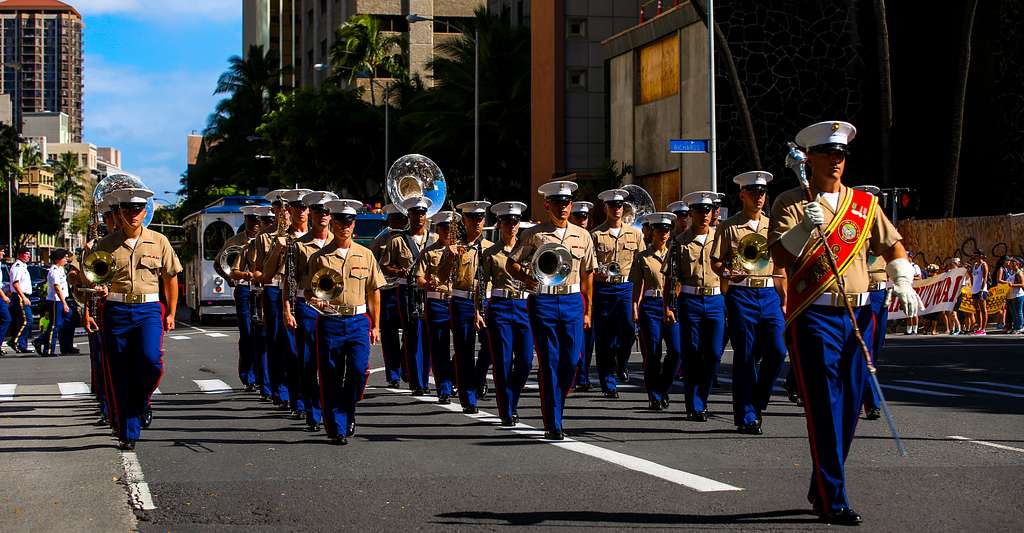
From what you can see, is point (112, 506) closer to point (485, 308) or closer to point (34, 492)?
point (34, 492)

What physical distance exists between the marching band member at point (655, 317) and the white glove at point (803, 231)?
18.5 ft

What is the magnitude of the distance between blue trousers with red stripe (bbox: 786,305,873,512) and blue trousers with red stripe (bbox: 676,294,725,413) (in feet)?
15.5

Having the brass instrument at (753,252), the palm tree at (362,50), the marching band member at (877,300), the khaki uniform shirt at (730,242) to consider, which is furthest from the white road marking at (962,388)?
the palm tree at (362,50)

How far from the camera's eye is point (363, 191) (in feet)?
218

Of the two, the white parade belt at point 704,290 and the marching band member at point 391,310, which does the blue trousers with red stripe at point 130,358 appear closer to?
the white parade belt at point 704,290

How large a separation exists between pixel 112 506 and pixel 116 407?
2.90 metres

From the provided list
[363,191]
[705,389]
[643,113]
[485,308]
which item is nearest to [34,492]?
[485,308]

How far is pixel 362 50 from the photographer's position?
72625mm

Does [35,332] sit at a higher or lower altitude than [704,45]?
lower

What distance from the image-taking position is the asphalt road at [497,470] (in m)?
7.88

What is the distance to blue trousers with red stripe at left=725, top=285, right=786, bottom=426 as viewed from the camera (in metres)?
11.7

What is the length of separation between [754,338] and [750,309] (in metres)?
0.24

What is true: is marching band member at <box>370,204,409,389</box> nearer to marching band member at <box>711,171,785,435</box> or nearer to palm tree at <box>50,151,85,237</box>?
marching band member at <box>711,171,785,435</box>

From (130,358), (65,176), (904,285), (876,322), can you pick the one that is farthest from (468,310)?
(65,176)
